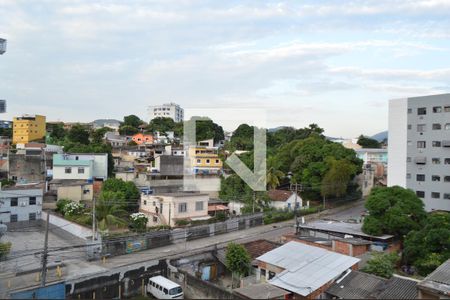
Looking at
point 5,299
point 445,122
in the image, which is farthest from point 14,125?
point 445,122

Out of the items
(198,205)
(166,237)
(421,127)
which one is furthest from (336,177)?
(166,237)

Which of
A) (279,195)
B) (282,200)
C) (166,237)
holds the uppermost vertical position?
(279,195)

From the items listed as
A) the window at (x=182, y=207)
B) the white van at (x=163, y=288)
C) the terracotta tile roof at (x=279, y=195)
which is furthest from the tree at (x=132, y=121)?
the white van at (x=163, y=288)

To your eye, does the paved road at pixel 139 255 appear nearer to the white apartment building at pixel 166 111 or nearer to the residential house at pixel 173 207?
the residential house at pixel 173 207

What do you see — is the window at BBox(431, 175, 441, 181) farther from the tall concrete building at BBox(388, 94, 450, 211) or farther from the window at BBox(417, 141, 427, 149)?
the window at BBox(417, 141, 427, 149)

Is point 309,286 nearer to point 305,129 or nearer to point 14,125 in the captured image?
point 305,129

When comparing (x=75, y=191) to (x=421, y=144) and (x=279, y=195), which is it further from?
(x=421, y=144)
